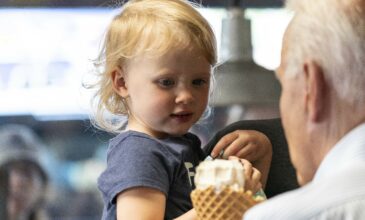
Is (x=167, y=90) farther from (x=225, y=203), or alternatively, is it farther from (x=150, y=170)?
(x=225, y=203)

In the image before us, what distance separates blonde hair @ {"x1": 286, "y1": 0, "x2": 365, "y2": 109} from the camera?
112cm

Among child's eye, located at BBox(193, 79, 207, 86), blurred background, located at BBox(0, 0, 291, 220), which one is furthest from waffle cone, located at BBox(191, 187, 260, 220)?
blurred background, located at BBox(0, 0, 291, 220)

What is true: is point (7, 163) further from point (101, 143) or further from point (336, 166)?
point (336, 166)

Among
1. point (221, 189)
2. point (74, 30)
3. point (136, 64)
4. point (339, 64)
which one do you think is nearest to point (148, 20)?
point (136, 64)

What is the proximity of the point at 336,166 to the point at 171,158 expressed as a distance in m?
0.50

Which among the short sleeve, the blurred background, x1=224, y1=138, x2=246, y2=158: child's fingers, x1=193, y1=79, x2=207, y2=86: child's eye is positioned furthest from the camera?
the blurred background

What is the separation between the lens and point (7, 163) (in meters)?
2.89

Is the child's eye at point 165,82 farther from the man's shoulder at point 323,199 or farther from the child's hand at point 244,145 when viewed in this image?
the man's shoulder at point 323,199

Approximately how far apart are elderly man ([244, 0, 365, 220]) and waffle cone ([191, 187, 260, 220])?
5.3 inches

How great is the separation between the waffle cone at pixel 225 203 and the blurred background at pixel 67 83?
1.52m

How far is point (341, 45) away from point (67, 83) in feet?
6.05

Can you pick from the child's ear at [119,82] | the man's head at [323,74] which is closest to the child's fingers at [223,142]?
the child's ear at [119,82]

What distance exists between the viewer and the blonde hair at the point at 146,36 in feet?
5.27

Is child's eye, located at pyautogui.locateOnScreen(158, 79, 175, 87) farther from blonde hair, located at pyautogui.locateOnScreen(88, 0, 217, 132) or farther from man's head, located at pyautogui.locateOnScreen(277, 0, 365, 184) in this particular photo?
man's head, located at pyautogui.locateOnScreen(277, 0, 365, 184)
